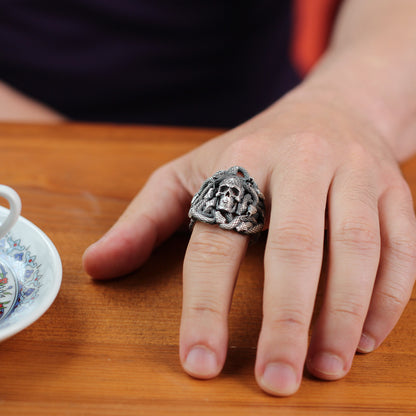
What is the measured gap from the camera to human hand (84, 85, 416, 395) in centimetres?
45

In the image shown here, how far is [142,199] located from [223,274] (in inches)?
7.4

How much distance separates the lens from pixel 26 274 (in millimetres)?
510

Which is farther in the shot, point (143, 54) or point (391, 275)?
point (143, 54)

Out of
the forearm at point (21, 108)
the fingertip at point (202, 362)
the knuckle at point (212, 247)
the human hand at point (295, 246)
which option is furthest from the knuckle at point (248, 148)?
the forearm at point (21, 108)

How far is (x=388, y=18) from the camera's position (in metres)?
0.92

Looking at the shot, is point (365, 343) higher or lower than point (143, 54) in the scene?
higher

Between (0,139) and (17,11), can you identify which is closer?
(0,139)

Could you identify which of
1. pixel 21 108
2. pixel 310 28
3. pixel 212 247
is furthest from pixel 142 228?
pixel 310 28

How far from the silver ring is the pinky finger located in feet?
0.44

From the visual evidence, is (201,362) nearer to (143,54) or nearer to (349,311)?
(349,311)

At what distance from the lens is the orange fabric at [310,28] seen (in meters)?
1.18

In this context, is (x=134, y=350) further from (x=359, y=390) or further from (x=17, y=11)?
(x=17, y=11)

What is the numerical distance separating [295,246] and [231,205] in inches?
3.1

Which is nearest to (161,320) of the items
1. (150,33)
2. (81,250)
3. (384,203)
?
(81,250)
